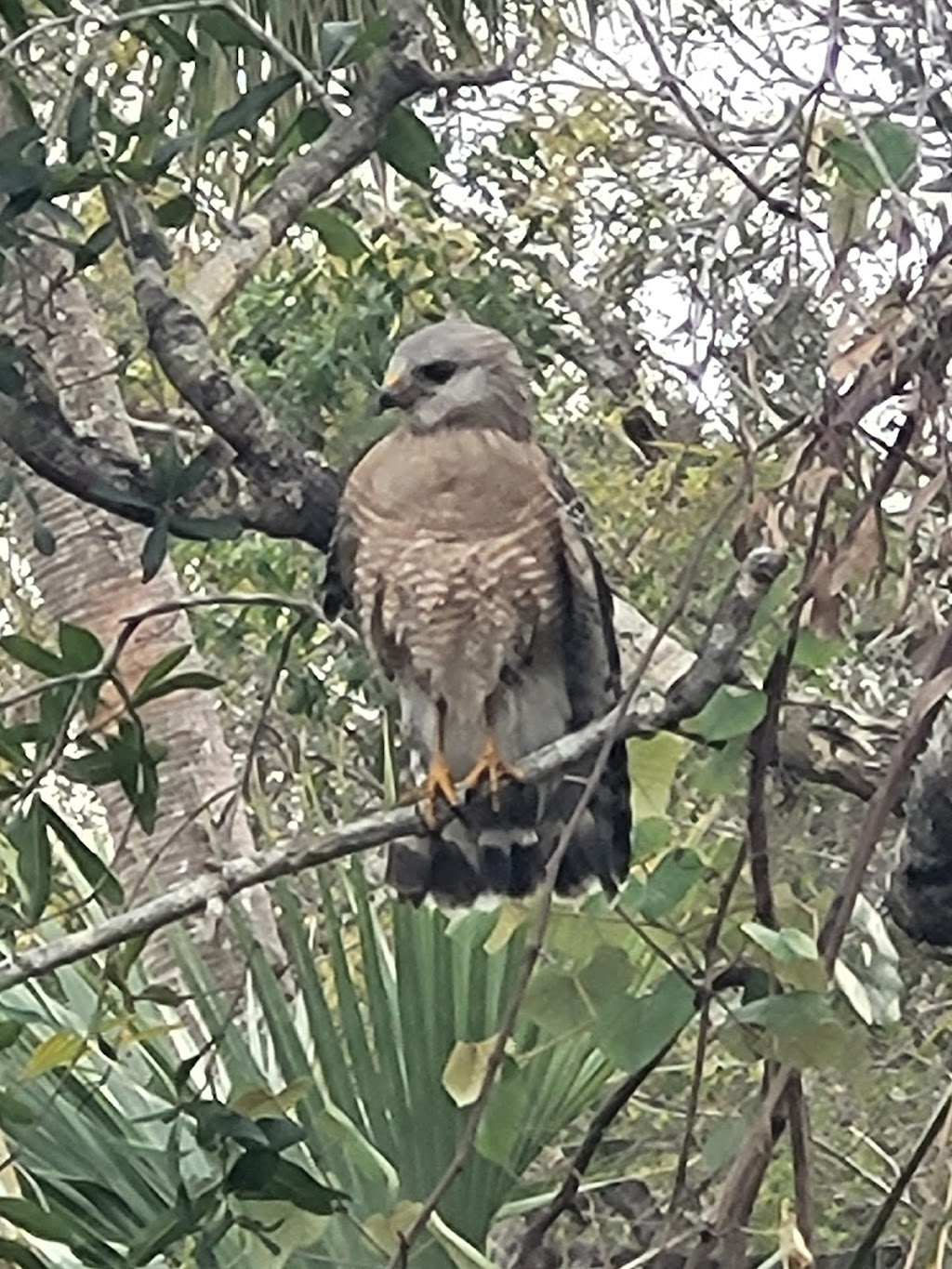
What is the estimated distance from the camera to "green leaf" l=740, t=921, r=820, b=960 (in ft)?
Answer: 3.45

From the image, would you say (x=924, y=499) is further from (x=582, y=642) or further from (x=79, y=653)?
(x=582, y=642)

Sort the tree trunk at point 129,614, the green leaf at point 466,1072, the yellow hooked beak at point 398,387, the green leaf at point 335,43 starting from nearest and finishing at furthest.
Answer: the green leaf at point 466,1072, the green leaf at point 335,43, the yellow hooked beak at point 398,387, the tree trunk at point 129,614

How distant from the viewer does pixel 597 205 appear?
3660 mm

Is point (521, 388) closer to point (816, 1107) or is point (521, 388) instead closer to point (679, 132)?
point (679, 132)

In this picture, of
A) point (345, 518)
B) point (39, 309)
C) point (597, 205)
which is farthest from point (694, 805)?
point (39, 309)

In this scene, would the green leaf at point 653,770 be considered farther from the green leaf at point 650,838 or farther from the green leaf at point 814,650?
the green leaf at point 814,650

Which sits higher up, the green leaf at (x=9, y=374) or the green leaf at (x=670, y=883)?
the green leaf at (x=9, y=374)

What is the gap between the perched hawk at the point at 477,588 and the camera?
2041 millimetres

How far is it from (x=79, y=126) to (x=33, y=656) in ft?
1.19

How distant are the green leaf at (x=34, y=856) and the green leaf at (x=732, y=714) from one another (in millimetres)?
358

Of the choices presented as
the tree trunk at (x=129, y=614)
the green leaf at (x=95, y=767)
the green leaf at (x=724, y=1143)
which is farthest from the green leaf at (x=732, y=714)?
the tree trunk at (x=129, y=614)

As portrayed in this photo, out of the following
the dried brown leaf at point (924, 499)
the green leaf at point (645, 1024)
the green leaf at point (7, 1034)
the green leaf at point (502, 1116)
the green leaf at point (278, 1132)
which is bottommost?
the green leaf at point (502, 1116)

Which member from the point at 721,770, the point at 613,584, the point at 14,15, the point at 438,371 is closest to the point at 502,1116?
the point at 721,770

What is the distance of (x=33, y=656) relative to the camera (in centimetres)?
Result: 121
